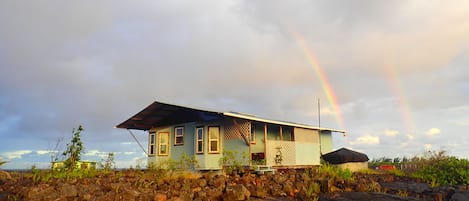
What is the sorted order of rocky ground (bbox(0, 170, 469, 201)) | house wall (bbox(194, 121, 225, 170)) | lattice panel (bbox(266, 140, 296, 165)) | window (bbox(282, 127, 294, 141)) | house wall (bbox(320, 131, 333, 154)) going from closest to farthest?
1. rocky ground (bbox(0, 170, 469, 201))
2. lattice panel (bbox(266, 140, 296, 165))
3. house wall (bbox(194, 121, 225, 170))
4. window (bbox(282, 127, 294, 141))
5. house wall (bbox(320, 131, 333, 154))

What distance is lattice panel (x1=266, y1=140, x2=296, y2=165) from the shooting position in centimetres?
1774

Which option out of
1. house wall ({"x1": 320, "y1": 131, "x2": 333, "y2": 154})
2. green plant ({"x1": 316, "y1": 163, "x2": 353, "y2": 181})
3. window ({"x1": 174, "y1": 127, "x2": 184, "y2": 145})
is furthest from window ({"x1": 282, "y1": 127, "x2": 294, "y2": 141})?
green plant ({"x1": 316, "y1": 163, "x2": 353, "y2": 181})

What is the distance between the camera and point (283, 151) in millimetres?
18500

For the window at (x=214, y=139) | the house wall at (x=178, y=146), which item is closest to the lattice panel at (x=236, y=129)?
the window at (x=214, y=139)

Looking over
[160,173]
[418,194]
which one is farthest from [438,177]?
[160,173]

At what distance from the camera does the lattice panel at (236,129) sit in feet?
59.2

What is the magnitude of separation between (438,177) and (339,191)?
640 cm

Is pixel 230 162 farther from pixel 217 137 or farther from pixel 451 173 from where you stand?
pixel 451 173

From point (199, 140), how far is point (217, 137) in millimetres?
1015

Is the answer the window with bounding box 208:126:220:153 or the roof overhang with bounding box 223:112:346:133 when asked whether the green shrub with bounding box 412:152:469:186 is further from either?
the window with bounding box 208:126:220:153

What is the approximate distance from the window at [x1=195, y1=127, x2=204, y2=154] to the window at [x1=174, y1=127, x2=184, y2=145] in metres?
1.51

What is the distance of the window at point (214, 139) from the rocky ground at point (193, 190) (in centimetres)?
559

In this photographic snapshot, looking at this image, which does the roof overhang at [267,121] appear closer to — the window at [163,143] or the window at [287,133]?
the window at [287,133]

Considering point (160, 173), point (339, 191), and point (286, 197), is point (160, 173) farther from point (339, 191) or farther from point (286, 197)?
point (339, 191)
